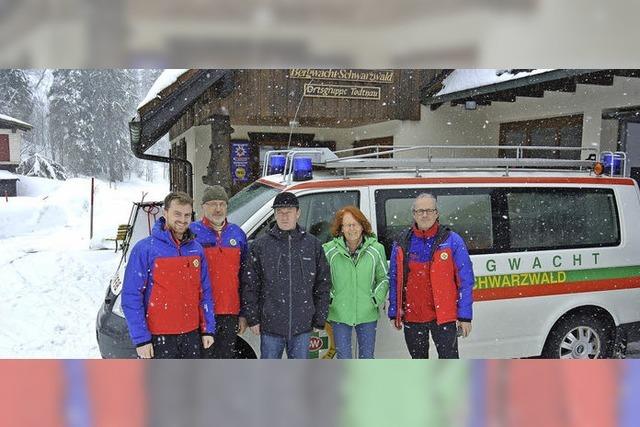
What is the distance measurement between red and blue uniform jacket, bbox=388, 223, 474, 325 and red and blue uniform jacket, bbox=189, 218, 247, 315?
3.43 feet

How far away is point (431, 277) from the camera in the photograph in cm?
329

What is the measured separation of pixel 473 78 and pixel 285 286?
6.21m

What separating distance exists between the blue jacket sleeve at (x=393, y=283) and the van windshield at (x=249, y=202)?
1116mm

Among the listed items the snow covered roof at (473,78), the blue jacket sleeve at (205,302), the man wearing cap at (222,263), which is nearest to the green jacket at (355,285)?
the man wearing cap at (222,263)

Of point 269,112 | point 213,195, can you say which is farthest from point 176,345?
point 269,112

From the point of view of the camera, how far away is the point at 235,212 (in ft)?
13.6

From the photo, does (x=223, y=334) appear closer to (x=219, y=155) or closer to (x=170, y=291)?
(x=170, y=291)

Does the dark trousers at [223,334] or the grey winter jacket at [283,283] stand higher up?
the grey winter jacket at [283,283]

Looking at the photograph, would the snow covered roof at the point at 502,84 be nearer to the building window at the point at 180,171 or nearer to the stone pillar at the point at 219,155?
the stone pillar at the point at 219,155

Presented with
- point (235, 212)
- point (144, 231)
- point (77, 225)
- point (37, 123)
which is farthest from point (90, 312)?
point (37, 123)

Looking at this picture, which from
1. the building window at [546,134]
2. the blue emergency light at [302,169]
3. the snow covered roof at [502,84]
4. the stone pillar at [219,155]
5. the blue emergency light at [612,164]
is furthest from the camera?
the stone pillar at [219,155]

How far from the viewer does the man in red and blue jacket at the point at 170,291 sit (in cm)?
273

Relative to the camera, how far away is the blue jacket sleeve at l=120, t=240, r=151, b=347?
2707 millimetres
